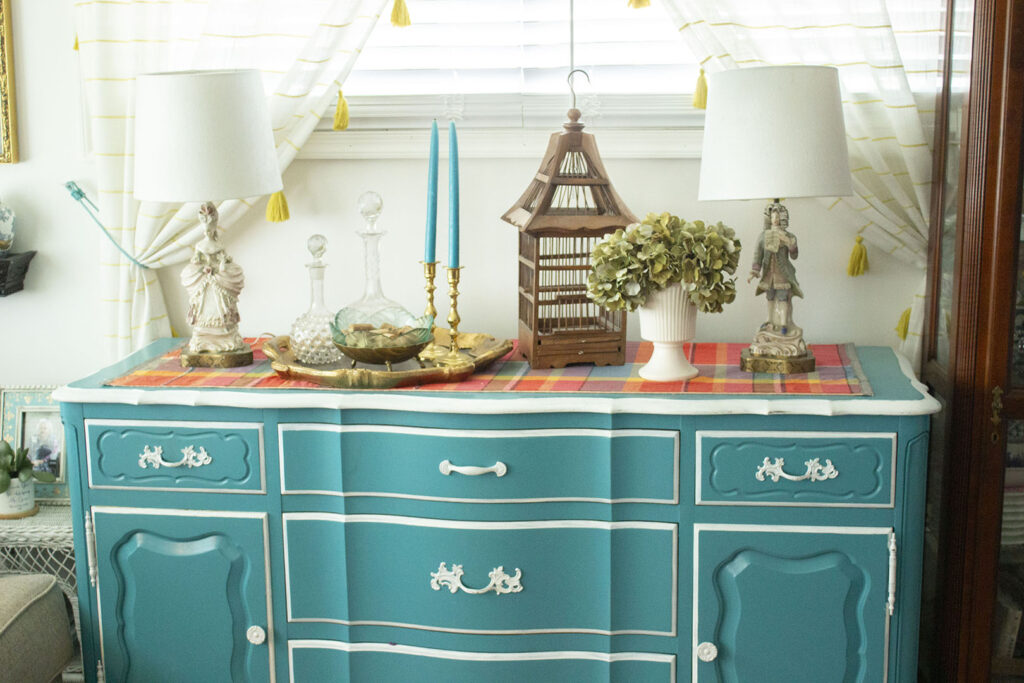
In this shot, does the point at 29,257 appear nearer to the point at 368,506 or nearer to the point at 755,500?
the point at 368,506

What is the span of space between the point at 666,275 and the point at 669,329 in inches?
4.4

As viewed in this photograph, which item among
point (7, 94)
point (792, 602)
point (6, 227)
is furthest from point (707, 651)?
point (7, 94)

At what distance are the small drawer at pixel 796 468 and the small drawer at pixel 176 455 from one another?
0.85m

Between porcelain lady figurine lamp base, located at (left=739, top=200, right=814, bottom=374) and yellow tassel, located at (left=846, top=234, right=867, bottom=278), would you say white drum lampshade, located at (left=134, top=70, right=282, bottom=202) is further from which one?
yellow tassel, located at (left=846, top=234, right=867, bottom=278)

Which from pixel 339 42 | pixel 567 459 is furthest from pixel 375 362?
pixel 339 42

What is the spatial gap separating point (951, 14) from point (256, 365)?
158 centimetres

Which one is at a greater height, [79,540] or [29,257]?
[29,257]

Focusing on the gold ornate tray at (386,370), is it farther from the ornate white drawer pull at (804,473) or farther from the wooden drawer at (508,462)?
the ornate white drawer pull at (804,473)

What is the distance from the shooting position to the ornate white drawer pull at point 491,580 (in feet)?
6.81

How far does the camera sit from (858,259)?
2.44 meters

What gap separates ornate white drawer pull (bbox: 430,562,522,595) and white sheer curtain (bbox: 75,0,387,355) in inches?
39.0

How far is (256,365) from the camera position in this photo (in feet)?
7.61

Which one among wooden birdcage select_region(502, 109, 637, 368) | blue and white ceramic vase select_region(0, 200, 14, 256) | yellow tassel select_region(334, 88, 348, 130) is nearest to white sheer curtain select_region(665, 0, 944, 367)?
wooden birdcage select_region(502, 109, 637, 368)

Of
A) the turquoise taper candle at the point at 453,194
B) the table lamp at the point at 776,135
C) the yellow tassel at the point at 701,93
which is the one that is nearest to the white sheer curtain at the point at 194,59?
the turquoise taper candle at the point at 453,194
